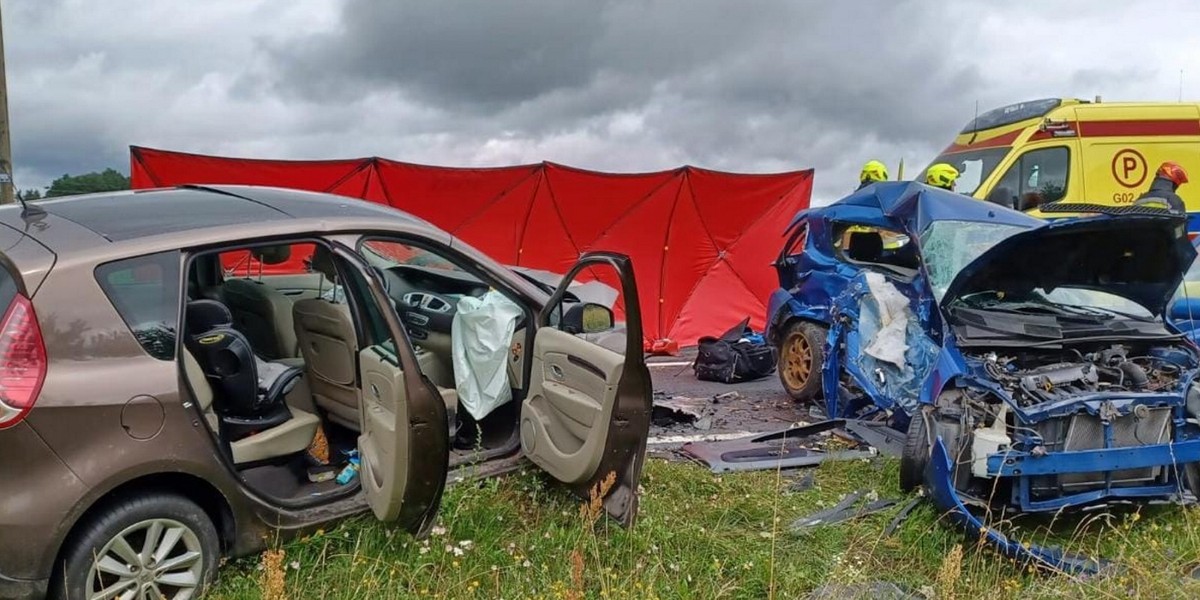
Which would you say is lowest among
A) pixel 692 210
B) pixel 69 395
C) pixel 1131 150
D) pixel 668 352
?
pixel 668 352

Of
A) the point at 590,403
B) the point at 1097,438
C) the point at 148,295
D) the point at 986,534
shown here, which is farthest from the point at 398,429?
the point at 1097,438

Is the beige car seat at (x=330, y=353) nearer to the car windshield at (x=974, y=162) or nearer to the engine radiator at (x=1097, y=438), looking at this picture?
the engine radiator at (x=1097, y=438)

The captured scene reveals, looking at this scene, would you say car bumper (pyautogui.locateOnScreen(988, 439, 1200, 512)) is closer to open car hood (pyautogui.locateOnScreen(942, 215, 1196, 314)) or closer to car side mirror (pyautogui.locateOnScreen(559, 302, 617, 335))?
open car hood (pyautogui.locateOnScreen(942, 215, 1196, 314))

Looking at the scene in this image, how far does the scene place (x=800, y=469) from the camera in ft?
15.8

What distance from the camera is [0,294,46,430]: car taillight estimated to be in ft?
8.28

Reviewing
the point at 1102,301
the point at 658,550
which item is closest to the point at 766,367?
the point at 1102,301

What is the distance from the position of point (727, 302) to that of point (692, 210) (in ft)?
4.06

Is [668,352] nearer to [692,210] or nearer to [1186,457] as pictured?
[692,210]

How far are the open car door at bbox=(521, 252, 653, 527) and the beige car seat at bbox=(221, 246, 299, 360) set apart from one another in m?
1.48

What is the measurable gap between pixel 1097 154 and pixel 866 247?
473cm

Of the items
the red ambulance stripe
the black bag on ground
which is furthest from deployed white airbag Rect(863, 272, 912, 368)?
the red ambulance stripe

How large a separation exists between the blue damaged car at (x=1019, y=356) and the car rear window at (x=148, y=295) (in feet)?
10.4

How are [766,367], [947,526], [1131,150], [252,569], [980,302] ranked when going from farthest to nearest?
[1131,150], [766,367], [980,302], [947,526], [252,569]

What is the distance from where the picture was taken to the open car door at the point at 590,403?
10.5ft
